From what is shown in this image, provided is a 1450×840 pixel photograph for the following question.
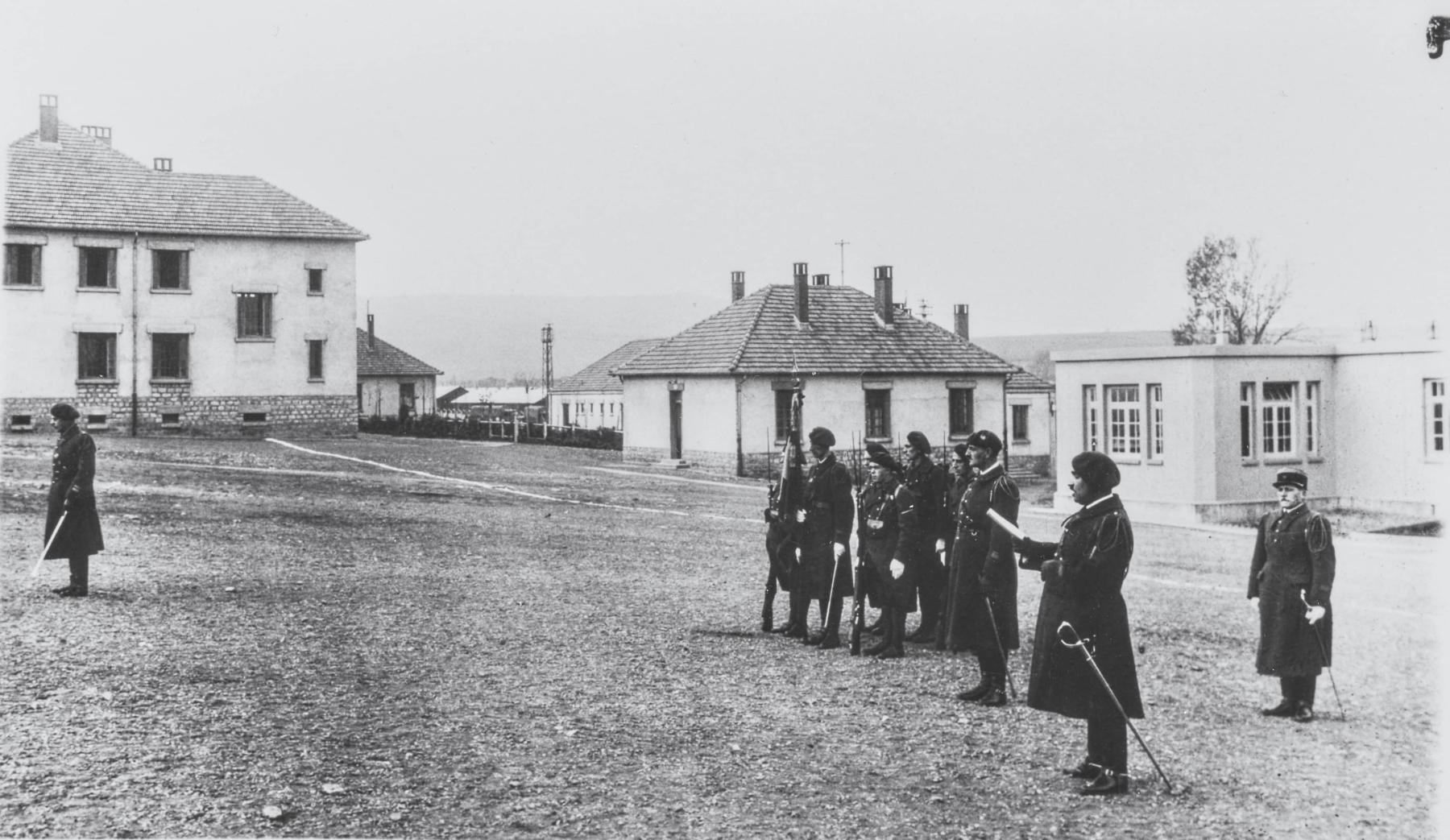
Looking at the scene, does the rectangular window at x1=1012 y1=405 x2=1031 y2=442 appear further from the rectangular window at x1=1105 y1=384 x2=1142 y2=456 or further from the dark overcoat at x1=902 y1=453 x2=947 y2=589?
the dark overcoat at x1=902 y1=453 x2=947 y2=589

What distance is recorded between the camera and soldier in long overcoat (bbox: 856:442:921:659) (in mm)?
9844

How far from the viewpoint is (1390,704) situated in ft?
29.8

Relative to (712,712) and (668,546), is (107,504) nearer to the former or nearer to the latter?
(668,546)

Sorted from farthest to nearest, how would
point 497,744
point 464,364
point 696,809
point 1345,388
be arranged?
point 464,364 < point 1345,388 < point 497,744 < point 696,809

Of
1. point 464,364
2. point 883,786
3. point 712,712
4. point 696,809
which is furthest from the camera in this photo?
point 464,364

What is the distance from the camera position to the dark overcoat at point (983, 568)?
8.71 metres

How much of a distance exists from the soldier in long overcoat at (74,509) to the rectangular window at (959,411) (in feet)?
97.5

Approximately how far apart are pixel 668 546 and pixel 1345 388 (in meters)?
17.2

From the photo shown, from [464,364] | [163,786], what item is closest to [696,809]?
[163,786]

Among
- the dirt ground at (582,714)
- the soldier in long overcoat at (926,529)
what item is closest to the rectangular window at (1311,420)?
the dirt ground at (582,714)

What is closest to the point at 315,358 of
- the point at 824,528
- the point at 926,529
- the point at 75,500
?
the point at 75,500

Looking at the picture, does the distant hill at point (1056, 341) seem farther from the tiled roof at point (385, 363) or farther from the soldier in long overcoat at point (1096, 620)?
the soldier in long overcoat at point (1096, 620)

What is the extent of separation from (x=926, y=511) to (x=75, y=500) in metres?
7.38

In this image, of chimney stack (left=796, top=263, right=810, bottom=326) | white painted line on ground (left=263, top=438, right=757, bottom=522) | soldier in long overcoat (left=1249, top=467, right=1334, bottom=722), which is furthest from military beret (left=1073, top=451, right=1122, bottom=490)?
chimney stack (left=796, top=263, right=810, bottom=326)
